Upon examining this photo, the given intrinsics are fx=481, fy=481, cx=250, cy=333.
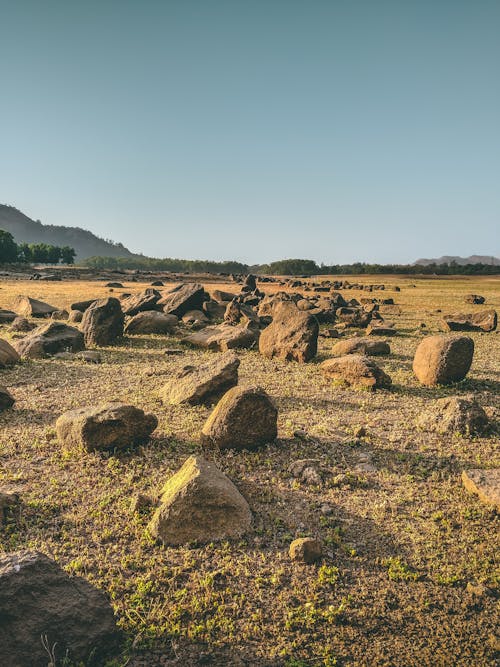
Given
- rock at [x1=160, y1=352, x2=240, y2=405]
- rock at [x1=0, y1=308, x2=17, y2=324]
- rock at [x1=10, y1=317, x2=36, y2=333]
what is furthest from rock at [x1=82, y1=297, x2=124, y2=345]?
rock at [x1=160, y1=352, x2=240, y2=405]

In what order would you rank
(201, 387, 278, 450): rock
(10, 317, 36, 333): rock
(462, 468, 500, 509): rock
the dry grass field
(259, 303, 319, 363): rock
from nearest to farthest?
the dry grass field → (462, 468, 500, 509): rock → (201, 387, 278, 450): rock → (259, 303, 319, 363): rock → (10, 317, 36, 333): rock

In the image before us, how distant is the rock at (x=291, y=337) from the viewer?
17.9m

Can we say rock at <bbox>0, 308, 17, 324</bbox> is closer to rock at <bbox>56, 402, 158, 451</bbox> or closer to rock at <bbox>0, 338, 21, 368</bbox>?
rock at <bbox>0, 338, 21, 368</bbox>

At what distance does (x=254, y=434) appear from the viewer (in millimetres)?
9812

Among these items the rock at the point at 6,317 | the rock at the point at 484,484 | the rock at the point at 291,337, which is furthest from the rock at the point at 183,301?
the rock at the point at 484,484

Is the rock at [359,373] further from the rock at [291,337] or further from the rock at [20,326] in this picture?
the rock at [20,326]

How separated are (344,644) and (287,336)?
13539mm

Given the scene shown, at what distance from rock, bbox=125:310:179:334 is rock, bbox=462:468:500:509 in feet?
57.8

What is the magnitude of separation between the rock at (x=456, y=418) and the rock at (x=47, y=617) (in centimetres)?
821

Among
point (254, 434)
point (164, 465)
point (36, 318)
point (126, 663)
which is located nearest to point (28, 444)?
point (164, 465)

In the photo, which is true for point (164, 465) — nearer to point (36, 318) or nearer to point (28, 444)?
point (28, 444)

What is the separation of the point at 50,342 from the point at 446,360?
1405 cm

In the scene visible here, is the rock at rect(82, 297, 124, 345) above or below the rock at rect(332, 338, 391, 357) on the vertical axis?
above

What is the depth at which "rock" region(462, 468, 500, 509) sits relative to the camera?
7.83m
